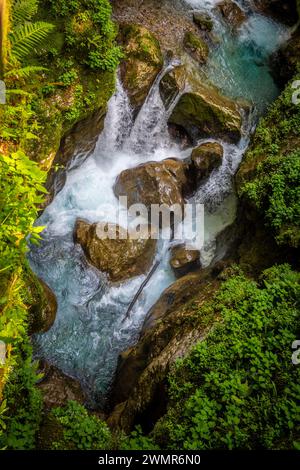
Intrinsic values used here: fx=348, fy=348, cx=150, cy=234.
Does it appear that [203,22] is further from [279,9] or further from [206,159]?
[206,159]

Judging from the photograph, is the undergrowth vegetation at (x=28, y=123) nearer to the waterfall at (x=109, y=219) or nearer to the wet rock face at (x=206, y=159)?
the waterfall at (x=109, y=219)

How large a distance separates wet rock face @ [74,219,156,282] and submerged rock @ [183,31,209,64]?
5.62 metres

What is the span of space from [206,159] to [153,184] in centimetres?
163

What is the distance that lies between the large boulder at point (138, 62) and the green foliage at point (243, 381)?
588cm

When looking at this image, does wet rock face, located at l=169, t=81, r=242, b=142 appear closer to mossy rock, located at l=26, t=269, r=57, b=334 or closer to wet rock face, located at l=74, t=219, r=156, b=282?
wet rock face, located at l=74, t=219, r=156, b=282

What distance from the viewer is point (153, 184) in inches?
337

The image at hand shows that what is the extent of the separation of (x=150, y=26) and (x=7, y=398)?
9.80 meters

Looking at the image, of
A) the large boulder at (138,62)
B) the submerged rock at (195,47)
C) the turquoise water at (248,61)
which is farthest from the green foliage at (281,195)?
the submerged rock at (195,47)

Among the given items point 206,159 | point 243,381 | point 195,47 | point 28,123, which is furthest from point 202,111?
point 243,381

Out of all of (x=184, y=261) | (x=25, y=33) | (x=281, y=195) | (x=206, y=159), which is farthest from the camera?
(x=206, y=159)

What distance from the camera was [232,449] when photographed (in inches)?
159
